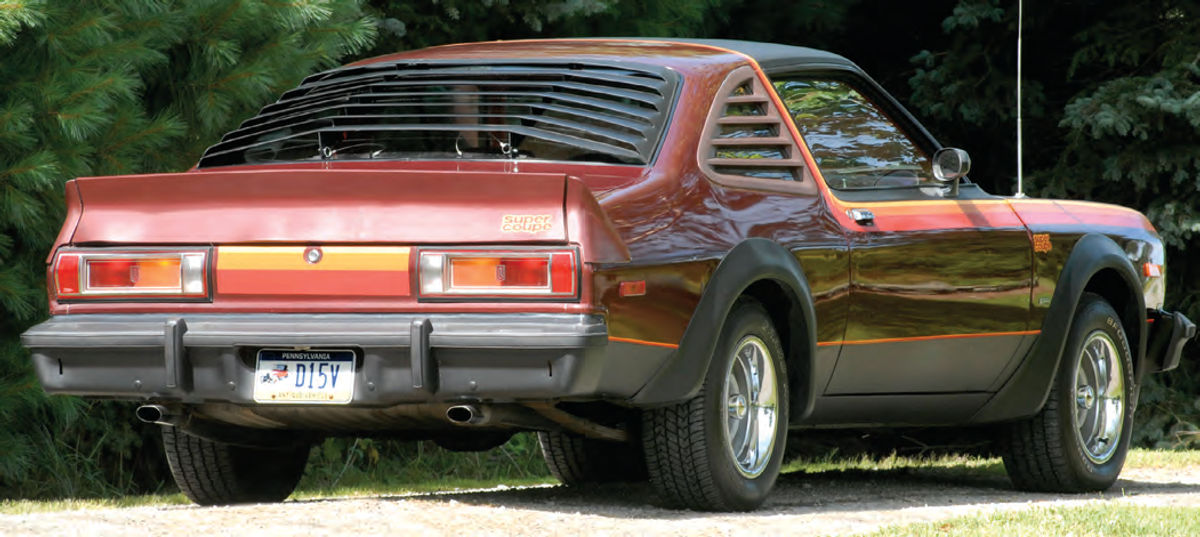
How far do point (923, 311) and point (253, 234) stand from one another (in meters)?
2.55

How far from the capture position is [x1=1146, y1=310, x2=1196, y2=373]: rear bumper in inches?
341

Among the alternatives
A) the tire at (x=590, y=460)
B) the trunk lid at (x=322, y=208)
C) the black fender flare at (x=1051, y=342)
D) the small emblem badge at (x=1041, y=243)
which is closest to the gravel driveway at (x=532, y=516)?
the black fender flare at (x=1051, y=342)

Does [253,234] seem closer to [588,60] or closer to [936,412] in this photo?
[588,60]

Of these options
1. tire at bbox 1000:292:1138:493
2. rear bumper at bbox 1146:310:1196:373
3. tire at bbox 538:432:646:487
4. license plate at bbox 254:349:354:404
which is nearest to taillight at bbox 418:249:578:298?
license plate at bbox 254:349:354:404

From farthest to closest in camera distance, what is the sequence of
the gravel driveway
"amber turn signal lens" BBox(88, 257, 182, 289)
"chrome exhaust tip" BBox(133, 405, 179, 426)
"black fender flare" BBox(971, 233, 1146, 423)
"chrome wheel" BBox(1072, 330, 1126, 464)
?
"chrome wheel" BBox(1072, 330, 1126, 464) → "black fender flare" BBox(971, 233, 1146, 423) → "chrome exhaust tip" BBox(133, 405, 179, 426) → "amber turn signal lens" BBox(88, 257, 182, 289) → the gravel driveway

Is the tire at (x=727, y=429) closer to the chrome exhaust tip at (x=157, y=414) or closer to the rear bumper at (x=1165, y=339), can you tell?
the chrome exhaust tip at (x=157, y=414)

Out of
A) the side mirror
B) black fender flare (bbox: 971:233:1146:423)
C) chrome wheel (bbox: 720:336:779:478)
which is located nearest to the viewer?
chrome wheel (bbox: 720:336:779:478)

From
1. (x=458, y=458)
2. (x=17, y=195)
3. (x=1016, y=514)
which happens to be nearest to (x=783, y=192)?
(x=1016, y=514)

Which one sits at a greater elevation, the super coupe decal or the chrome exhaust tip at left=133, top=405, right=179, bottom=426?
the super coupe decal

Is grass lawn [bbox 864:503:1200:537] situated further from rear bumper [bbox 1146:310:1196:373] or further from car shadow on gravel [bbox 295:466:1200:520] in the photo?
rear bumper [bbox 1146:310:1196:373]

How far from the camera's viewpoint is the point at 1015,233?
7684mm

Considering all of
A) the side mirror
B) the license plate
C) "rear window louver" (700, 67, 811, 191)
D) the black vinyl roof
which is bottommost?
the license plate

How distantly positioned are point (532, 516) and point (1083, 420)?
304 cm

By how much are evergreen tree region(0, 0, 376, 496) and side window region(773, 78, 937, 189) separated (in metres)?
2.95
